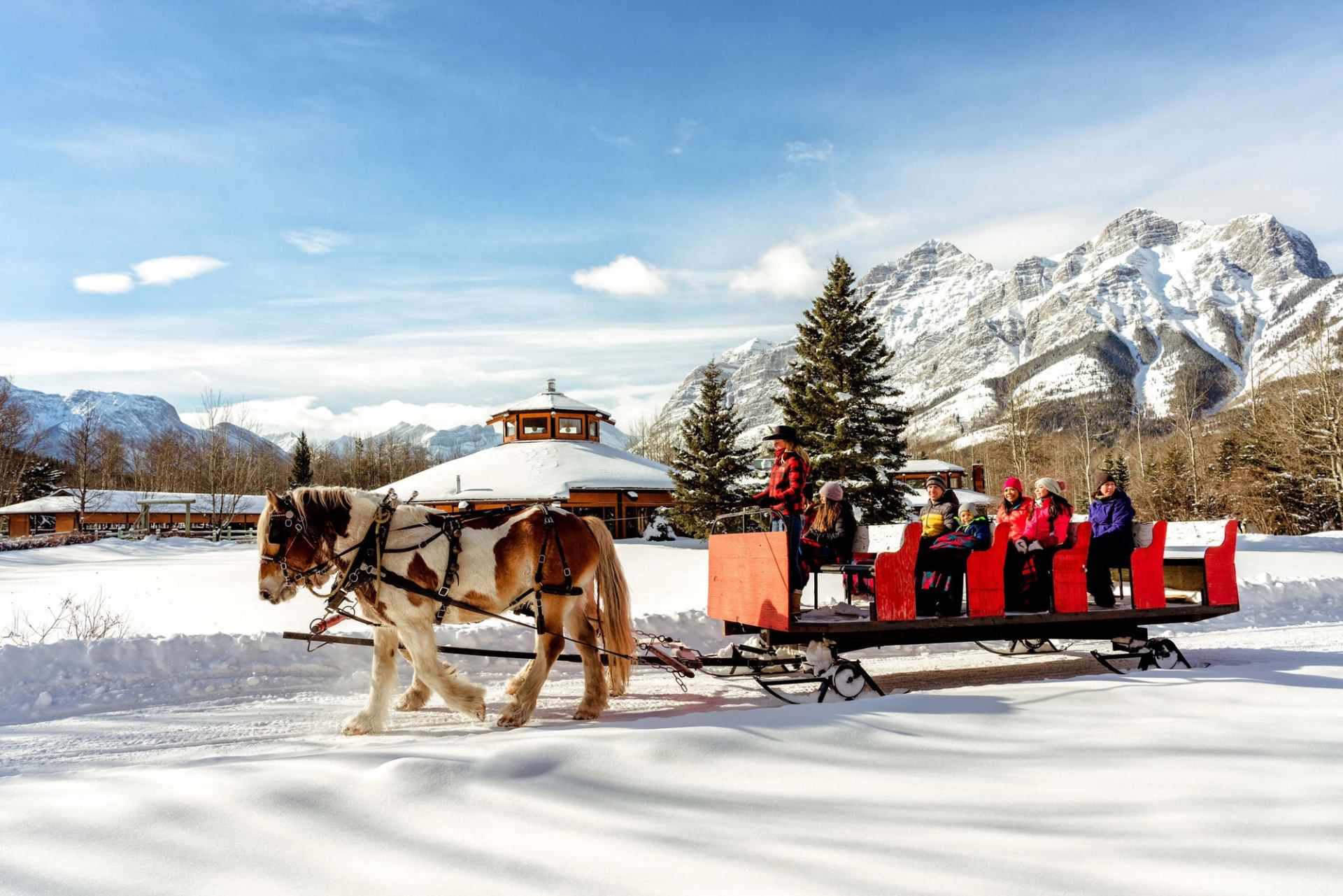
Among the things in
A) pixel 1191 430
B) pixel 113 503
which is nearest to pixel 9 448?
pixel 113 503

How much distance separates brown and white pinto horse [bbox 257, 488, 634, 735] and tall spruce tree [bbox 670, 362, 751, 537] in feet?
80.5

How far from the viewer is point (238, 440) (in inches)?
2397

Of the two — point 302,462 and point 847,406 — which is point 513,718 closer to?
point 847,406

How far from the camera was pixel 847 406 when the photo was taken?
85.7 ft

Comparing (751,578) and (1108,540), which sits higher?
(1108,540)

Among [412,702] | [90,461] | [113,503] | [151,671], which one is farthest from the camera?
[90,461]

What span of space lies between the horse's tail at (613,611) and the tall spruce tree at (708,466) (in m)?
24.4

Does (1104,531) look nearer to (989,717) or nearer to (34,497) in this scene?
(989,717)

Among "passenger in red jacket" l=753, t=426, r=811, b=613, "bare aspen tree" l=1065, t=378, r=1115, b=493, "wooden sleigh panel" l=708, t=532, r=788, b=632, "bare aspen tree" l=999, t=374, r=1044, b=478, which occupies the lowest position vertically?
"wooden sleigh panel" l=708, t=532, r=788, b=632

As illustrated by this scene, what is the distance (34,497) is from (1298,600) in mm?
66325

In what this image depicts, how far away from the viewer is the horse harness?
18.6ft

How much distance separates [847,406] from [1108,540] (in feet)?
61.1

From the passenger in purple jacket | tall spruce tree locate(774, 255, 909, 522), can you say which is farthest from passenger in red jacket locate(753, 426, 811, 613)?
tall spruce tree locate(774, 255, 909, 522)

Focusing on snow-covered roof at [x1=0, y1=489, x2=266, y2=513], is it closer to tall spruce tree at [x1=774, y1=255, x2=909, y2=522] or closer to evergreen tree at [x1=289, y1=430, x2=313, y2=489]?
evergreen tree at [x1=289, y1=430, x2=313, y2=489]
